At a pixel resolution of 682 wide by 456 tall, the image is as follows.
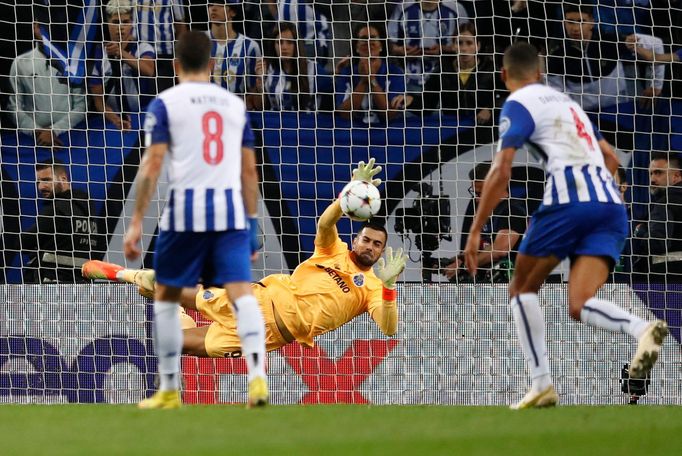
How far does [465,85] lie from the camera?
12.6m

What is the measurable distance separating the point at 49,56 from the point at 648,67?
6.10 meters

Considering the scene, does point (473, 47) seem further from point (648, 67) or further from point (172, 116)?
point (172, 116)

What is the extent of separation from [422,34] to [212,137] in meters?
6.50

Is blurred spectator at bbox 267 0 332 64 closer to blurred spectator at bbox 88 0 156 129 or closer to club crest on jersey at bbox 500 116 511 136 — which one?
blurred spectator at bbox 88 0 156 129

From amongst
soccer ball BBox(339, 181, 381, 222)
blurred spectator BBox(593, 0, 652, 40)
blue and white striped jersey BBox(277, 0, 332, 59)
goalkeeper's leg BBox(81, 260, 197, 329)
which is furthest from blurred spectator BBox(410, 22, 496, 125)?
goalkeeper's leg BBox(81, 260, 197, 329)

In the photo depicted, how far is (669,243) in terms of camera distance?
482 inches

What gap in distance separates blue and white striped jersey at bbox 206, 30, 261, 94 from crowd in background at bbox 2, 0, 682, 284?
0.01 metres

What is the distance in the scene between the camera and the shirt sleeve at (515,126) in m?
7.18

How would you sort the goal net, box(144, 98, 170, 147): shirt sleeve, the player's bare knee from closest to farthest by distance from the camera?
box(144, 98, 170, 147): shirt sleeve
the player's bare knee
the goal net

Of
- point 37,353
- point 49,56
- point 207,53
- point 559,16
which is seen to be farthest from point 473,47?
point 207,53

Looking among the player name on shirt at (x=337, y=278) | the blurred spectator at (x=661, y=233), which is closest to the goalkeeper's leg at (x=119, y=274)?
the player name on shirt at (x=337, y=278)

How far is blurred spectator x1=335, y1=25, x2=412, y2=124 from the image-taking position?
12.6 meters

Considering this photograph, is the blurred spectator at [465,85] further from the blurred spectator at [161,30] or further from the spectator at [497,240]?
the blurred spectator at [161,30]

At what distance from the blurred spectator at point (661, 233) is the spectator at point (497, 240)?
1.18m
